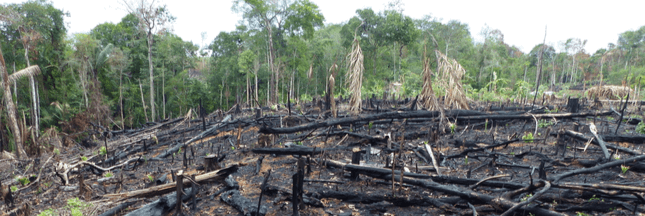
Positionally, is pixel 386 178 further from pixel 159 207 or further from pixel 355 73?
pixel 355 73

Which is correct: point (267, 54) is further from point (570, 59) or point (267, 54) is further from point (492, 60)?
point (570, 59)

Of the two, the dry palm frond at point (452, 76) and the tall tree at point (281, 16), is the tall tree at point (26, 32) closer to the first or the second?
the tall tree at point (281, 16)

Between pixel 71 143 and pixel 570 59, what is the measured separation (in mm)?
62276

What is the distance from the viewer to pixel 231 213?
11.9ft

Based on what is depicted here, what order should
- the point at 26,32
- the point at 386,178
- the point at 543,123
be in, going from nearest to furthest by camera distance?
the point at 386,178
the point at 543,123
the point at 26,32

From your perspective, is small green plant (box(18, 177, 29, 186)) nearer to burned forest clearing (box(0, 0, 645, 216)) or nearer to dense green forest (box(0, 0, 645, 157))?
burned forest clearing (box(0, 0, 645, 216))

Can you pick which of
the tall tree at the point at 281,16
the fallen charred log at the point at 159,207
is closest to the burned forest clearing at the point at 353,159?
the fallen charred log at the point at 159,207

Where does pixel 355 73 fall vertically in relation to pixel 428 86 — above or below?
above

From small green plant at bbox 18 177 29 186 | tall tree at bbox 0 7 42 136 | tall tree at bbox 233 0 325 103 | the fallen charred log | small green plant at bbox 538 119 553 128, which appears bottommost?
small green plant at bbox 18 177 29 186

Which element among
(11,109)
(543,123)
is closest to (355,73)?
(543,123)

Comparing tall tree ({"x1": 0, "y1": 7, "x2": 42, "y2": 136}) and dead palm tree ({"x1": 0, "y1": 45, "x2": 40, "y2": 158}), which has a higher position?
tall tree ({"x1": 0, "y1": 7, "x2": 42, "y2": 136})

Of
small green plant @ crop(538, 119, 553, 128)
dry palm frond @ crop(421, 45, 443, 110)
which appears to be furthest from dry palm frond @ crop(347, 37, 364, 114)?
small green plant @ crop(538, 119, 553, 128)

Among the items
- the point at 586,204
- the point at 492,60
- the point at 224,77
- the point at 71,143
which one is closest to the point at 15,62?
the point at 71,143

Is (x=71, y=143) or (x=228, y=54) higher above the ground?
(x=228, y=54)
